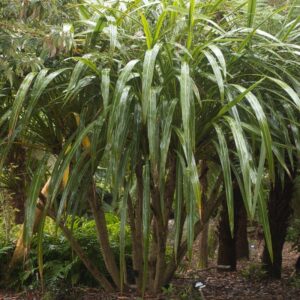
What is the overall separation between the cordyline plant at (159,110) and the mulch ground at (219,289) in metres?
0.26

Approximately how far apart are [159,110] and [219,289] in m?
2.18

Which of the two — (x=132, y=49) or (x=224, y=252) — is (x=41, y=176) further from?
(x=224, y=252)

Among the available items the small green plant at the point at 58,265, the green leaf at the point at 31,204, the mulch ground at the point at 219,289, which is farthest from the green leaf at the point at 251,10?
the small green plant at the point at 58,265

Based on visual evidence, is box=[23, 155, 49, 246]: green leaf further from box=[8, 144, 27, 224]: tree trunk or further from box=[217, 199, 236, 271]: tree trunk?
box=[217, 199, 236, 271]: tree trunk

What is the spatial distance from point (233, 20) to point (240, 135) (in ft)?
4.25

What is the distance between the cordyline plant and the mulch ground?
26 centimetres

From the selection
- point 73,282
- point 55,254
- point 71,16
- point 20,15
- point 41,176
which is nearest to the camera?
point 20,15

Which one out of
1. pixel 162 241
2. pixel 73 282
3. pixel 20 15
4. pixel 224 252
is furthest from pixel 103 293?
pixel 20 15

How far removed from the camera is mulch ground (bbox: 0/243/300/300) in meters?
4.36

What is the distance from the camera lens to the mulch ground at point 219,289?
14.3ft

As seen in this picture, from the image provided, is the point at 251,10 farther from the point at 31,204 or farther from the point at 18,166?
the point at 18,166

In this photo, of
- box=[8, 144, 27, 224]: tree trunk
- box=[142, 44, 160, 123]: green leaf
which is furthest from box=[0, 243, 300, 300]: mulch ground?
box=[142, 44, 160, 123]: green leaf

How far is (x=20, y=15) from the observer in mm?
2973

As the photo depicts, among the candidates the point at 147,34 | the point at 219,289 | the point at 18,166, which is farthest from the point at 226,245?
the point at 147,34
